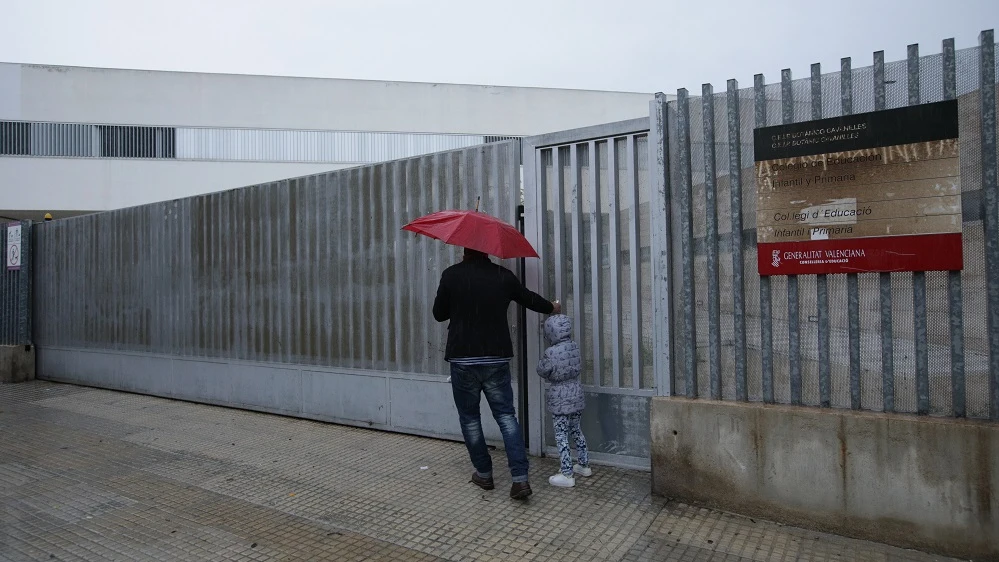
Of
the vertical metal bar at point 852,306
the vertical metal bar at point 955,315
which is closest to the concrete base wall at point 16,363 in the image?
the vertical metal bar at point 852,306

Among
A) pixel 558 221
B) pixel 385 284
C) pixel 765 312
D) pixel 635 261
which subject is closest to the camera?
pixel 765 312

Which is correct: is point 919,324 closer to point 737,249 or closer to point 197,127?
point 737,249

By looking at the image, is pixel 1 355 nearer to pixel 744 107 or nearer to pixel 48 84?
pixel 744 107

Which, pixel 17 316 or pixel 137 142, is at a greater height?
pixel 137 142

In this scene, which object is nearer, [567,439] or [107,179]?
[567,439]

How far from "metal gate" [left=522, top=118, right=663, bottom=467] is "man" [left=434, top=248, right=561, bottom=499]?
683 mm

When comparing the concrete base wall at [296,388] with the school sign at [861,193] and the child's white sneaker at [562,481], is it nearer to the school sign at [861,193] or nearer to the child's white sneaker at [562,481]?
the child's white sneaker at [562,481]

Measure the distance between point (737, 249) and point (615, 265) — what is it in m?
1.11

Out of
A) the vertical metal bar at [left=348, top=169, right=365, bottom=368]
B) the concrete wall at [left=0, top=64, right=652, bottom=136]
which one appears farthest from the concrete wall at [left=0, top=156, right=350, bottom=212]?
the vertical metal bar at [left=348, top=169, right=365, bottom=368]

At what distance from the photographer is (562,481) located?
16.3 feet

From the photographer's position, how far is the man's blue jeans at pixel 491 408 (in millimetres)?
4758

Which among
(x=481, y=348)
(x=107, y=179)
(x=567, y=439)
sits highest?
(x=107, y=179)

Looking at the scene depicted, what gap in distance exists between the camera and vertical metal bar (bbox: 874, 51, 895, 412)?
3945mm

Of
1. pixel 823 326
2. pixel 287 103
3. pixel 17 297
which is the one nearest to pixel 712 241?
pixel 823 326
